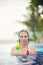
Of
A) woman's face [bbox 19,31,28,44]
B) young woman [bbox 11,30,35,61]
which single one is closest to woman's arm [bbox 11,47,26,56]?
young woman [bbox 11,30,35,61]

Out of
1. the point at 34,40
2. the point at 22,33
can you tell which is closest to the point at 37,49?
the point at 34,40

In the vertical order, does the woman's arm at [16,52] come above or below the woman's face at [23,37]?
below

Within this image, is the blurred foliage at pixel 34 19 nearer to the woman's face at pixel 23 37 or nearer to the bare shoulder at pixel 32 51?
the woman's face at pixel 23 37

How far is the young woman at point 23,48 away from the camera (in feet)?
4.63

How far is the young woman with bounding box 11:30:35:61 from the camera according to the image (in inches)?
55.5

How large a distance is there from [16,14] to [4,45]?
0.35 m

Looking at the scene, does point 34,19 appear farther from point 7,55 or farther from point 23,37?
point 7,55

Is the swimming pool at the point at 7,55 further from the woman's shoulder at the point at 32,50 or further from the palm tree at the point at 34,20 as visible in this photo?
the palm tree at the point at 34,20

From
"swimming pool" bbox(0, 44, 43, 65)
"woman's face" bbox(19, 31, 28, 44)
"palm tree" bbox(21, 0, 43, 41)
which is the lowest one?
"swimming pool" bbox(0, 44, 43, 65)

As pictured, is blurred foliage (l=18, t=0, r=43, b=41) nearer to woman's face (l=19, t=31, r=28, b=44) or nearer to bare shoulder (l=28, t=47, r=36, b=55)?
woman's face (l=19, t=31, r=28, b=44)

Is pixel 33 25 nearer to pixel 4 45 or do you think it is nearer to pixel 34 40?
pixel 34 40

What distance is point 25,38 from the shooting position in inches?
56.3

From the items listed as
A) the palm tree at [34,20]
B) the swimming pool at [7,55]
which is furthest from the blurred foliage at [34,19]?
the swimming pool at [7,55]

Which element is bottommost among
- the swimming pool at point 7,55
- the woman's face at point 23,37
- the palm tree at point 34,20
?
the swimming pool at point 7,55
